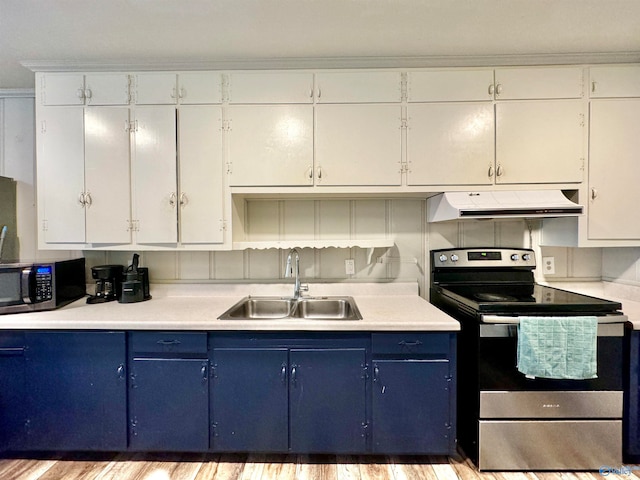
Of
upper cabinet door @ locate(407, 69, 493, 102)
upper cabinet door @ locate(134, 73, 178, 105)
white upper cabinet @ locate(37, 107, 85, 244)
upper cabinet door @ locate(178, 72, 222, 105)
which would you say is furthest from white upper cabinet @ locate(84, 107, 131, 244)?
upper cabinet door @ locate(407, 69, 493, 102)

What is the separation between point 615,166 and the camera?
200cm

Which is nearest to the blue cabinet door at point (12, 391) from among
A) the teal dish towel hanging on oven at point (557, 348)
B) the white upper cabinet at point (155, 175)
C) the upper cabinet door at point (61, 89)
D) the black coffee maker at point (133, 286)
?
the black coffee maker at point (133, 286)

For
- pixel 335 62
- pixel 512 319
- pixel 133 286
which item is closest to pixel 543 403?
pixel 512 319

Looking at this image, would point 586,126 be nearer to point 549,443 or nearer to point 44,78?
point 549,443

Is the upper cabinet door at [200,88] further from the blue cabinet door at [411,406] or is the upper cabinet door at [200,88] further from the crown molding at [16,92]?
the blue cabinet door at [411,406]

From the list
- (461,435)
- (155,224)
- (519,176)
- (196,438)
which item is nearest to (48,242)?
(155,224)

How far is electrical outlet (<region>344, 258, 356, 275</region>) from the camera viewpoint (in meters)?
2.39

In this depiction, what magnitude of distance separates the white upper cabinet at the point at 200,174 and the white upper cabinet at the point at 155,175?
0.18 feet

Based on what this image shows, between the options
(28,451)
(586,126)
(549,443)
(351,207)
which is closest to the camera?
(549,443)

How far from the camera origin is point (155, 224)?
6.83 feet

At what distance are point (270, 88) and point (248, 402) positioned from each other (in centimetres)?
194

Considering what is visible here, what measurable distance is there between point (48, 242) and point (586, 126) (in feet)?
11.9

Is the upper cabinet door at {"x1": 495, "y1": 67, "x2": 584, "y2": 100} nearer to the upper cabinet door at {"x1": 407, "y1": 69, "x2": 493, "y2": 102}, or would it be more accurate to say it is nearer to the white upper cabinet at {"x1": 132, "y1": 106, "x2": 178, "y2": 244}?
the upper cabinet door at {"x1": 407, "y1": 69, "x2": 493, "y2": 102}

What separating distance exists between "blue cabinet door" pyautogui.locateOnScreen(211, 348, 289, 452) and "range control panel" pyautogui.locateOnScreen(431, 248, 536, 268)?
1.40 meters
